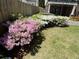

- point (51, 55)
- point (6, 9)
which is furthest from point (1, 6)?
point (51, 55)

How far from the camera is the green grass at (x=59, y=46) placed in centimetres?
755

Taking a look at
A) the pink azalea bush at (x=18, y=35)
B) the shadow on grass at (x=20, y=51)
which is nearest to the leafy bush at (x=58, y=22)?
the pink azalea bush at (x=18, y=35)

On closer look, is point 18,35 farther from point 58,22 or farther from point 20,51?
point 58,22

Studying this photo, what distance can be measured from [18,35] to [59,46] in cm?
214

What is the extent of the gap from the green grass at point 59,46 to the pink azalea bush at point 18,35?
0.77m

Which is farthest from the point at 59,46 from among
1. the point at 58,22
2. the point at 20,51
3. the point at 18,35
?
the point at 58,22

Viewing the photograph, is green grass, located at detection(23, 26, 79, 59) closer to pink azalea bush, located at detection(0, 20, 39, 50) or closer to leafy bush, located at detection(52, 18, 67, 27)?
pink azalea bush, located at detection(0, 20, 39, 50)

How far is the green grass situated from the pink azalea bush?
0.77 m

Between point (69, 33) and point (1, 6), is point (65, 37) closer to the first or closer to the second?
point (69, 33)

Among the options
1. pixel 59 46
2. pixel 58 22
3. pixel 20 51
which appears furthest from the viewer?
pixel 58 22

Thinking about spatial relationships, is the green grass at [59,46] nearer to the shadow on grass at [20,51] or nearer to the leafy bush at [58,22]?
the shadow on grass at [20,51]

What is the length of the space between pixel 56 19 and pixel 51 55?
4.75m

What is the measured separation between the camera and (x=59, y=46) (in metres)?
8.23

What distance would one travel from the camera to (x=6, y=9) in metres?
9.34
